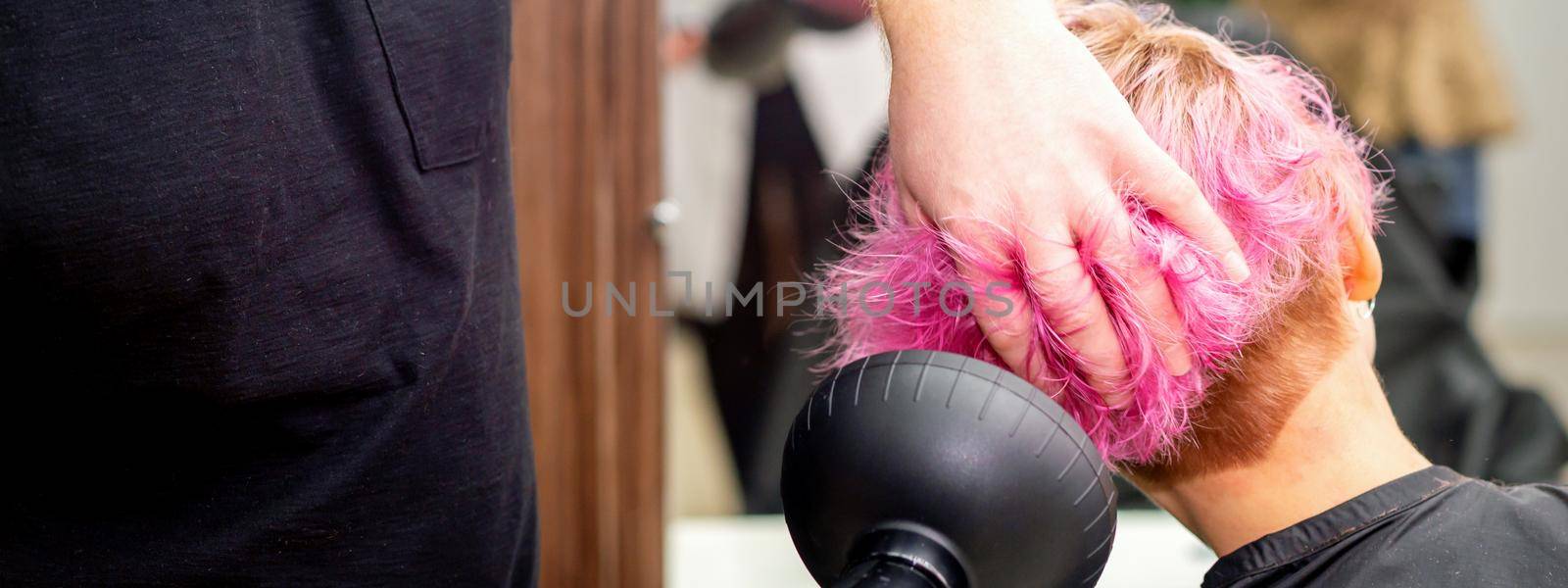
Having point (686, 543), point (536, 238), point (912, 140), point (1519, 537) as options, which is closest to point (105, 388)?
point (912, 140)

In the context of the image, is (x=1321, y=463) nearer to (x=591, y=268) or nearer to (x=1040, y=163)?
(x=1040, y=163)

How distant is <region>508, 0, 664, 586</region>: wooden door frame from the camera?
170 cm

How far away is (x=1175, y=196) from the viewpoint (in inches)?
22.3

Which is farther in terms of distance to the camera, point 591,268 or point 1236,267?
point 591,268

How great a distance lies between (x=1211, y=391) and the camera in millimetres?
660

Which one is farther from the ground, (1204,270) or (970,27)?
(970,27)

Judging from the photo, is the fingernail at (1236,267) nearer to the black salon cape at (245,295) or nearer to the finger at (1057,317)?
the finger at (1057,317)

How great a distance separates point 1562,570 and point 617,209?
54.7 inches

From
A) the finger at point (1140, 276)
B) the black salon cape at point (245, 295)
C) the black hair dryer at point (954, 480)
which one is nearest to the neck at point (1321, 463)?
the finger at point (1140, 276)

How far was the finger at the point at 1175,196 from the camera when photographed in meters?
0.56

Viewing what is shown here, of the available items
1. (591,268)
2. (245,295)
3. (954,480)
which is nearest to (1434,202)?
(591,268)

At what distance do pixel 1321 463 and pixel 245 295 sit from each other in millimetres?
652

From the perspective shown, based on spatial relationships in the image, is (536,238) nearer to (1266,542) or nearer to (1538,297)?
(1266,542)

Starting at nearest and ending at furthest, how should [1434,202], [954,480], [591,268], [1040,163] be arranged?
[954,480] → [1040,163] → [591,268] → [1434,202]
